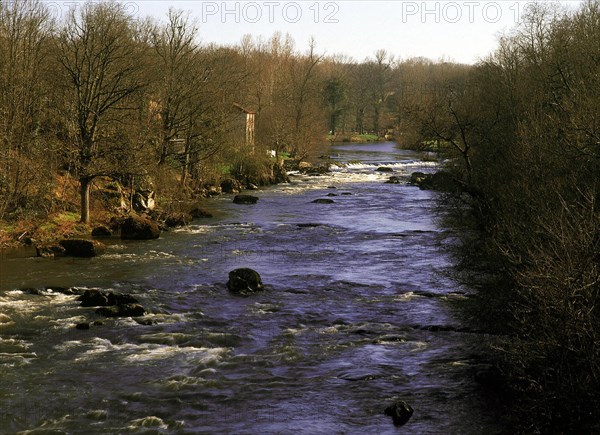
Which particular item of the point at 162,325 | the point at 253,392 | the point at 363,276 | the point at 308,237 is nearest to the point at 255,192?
the point at 308,237

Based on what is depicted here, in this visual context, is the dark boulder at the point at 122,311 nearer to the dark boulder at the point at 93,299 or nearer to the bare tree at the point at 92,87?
the dark boulder at the point at 93,299

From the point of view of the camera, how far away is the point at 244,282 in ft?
76.2

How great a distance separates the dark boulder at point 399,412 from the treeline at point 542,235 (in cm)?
205

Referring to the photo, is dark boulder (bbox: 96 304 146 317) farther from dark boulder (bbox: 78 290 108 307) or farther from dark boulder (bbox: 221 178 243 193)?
dark boulder (bbox: 221 178 243 193)

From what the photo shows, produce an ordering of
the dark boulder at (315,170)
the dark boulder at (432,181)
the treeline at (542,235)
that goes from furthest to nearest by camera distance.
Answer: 1. the dark boulder at (315,170)
2. the dark boulder at (432,181)
3. the treeline at (542,235)

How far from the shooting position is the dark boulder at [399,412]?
1316 centimetres

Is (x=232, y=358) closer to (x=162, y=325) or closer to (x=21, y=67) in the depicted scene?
(x=162, y=325)

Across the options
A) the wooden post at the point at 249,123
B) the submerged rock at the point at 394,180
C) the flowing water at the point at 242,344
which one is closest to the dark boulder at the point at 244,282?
the flowing water at the point at 242,344

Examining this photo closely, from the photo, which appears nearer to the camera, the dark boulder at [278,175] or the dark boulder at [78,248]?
the dark boulder at [78,248]

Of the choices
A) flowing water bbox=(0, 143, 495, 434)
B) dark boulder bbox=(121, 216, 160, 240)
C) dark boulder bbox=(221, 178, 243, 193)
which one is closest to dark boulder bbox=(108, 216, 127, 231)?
dark boulder bbox=(121, 216, 160, 240)

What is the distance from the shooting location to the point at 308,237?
1347 inches

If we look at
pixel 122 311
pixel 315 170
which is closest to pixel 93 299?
pixel 122 311

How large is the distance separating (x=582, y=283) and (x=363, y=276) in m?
15.2

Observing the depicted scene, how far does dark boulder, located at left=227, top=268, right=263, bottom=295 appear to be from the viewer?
75.8 ft
